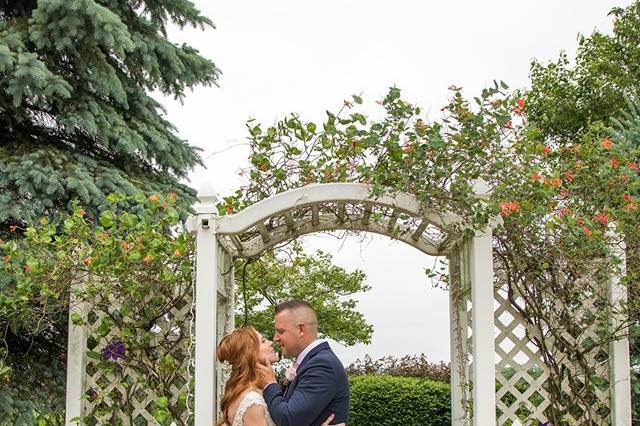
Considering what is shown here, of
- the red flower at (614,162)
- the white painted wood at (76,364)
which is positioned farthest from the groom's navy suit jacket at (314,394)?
the red flower at (614,162)

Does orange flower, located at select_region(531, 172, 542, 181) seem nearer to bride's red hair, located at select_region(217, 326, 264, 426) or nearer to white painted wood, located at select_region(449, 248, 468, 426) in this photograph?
white painted wood, located at select_region(449, 248, 468, 426)

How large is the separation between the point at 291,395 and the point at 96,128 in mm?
4084

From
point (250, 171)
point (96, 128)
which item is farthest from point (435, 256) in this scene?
point (96, 128)

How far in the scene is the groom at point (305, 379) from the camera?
367 cm

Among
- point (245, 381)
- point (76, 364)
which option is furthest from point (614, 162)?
point (76, 364)

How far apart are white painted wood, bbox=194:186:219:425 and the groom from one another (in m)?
0.56

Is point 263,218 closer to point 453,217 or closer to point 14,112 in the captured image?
point 453,217

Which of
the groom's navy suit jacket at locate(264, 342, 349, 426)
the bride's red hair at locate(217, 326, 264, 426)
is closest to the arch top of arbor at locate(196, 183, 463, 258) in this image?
the bride's red hair at locate(217, 326, 264, 426)

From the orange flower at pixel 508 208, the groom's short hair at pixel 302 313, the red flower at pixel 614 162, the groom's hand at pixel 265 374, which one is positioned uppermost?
the red flower at pixel 614 162

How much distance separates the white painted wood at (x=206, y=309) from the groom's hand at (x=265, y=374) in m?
0.53

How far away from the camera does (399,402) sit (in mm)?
11703

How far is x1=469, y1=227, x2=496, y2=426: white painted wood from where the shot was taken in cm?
445

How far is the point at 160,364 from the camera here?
5.25 meters

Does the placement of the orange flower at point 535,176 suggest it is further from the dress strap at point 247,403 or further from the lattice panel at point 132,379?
the lattice panel at point 132,379
